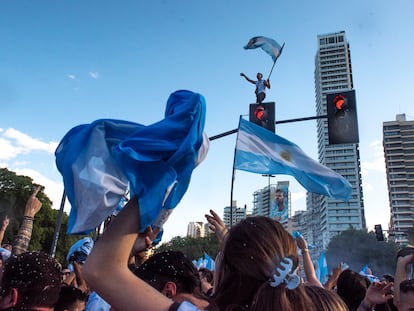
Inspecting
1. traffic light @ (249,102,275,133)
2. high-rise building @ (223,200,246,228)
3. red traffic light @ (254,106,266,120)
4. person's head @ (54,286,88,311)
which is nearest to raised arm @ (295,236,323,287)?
high-rise building @ (223,200,246,228)

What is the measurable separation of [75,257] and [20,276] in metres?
2.80

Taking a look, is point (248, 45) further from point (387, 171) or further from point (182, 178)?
point (387, 171)

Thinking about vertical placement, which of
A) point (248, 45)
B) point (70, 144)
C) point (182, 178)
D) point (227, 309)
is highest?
point (248, 45)

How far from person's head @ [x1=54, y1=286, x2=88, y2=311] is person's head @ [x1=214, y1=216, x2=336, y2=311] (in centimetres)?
225

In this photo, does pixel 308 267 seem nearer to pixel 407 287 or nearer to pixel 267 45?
pixel 407 287

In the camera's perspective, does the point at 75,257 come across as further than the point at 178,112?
Yes

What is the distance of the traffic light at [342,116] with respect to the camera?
25.2ft

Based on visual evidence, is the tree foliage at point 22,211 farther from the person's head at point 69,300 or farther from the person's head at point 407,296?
the person's head at point 407,296

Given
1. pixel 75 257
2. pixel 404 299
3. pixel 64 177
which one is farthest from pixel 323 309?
pixel 75 257

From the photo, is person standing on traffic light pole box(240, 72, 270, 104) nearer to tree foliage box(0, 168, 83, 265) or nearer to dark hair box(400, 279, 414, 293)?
dark hair box(400, 279, 414, 293)

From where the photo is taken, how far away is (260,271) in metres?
1.65

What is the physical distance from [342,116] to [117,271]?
7.00 meters

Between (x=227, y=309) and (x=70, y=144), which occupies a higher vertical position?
(x=70, y=144)

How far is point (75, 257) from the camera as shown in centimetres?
516
